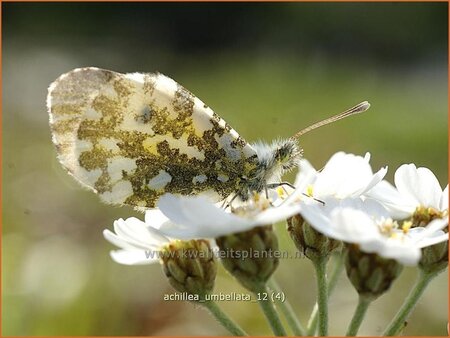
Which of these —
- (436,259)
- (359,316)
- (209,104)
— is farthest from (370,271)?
(209,104)

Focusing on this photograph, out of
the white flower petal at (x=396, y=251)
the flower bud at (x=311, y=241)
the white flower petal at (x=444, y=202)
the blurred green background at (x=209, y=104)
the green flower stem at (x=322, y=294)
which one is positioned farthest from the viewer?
the blurred green background at (x=209, y=104)

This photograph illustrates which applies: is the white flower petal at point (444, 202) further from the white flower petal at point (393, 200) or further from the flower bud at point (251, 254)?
the flower bud at point (251, 254)

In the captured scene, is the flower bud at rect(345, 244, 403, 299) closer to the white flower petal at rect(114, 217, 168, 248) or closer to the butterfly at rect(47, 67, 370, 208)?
the white flower petal at rect(114, 217, 168, 248)

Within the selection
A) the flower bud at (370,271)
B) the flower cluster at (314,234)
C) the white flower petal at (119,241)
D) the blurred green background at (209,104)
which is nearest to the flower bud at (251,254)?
the flower cluster at (314,234)

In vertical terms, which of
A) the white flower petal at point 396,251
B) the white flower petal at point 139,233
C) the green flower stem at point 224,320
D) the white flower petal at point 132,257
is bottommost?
the green flower stem at point 224,320

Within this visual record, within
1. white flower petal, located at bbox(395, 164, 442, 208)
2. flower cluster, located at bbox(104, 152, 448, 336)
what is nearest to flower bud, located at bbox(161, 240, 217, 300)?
flower cluster, located at bbox(104, 152, 448, 336)

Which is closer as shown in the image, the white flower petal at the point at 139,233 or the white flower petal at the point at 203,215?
the white flower petal at the point at 203,215

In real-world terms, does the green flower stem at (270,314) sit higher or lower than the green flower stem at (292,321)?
higher
